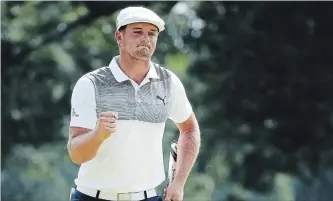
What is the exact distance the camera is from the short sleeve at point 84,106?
323 centimetres

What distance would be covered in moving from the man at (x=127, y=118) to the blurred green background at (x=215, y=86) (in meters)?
8.32

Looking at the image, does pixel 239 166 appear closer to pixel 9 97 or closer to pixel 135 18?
pixel 9 97

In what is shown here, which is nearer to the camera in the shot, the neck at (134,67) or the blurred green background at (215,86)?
the neck at (134,67)

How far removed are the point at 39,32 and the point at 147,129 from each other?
29.7 feet

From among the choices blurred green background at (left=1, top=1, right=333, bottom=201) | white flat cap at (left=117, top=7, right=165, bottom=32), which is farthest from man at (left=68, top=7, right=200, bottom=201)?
blurred green background at (left=1, top=1, right=333, bottom=201)

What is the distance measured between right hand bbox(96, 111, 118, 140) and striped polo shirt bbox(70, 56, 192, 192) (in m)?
0.16

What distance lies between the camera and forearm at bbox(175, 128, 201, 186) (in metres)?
3.42

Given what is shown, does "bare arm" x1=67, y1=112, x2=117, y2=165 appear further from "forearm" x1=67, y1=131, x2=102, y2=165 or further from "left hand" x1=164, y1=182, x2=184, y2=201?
"left hand" x1=164, y1=182, x2=184, y2=201

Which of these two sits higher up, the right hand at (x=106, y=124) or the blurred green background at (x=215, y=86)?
the blurred green background at (x=215, y=86)

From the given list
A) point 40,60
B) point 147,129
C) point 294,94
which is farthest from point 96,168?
point 294,94

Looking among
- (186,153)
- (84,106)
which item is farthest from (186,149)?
(84,106)

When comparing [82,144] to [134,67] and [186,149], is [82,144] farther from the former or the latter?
[186,149]

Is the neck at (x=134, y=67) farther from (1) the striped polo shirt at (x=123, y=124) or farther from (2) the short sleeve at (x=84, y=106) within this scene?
(2) the short sleeve at (x=84, y=106)

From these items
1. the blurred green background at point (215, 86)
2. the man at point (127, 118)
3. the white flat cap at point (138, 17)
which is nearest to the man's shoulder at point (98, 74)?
the man at point (127, 118)
